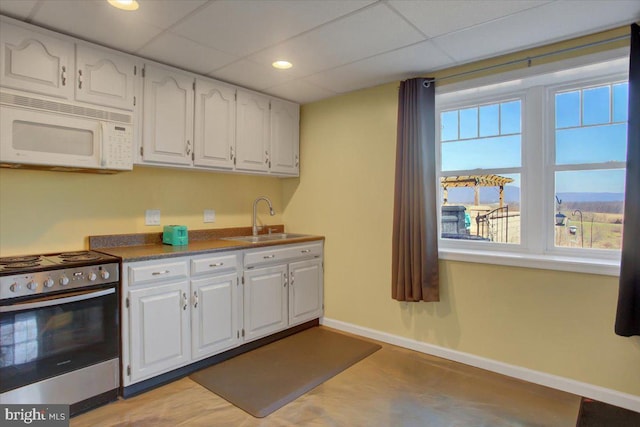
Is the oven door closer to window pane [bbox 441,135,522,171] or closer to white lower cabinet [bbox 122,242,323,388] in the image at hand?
white lower cabinet [bbox 122,242,323,388]

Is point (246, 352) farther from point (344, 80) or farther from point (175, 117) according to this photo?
Answer: point (344, 80)

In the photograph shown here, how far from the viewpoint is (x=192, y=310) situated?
261cm

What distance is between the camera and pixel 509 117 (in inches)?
112

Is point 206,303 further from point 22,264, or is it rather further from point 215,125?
point 215,125

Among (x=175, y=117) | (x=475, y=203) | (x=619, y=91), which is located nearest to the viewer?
(x=619, y=91)

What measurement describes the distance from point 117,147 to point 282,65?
134 cm

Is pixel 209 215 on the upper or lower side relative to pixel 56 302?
upper

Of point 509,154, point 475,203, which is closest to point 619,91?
point 509,154

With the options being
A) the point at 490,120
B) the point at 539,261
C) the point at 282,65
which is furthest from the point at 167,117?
the point at 539,261

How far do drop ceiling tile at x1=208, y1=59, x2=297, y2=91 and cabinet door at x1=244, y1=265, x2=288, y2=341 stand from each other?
1634 mm

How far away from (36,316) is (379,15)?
8.31ft

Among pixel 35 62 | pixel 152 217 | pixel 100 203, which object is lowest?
pixel 152 217

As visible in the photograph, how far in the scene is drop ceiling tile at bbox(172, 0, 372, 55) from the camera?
1982 millimetres

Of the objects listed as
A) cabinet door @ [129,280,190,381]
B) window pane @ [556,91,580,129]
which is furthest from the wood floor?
window pane @ [556,91,580,129]
